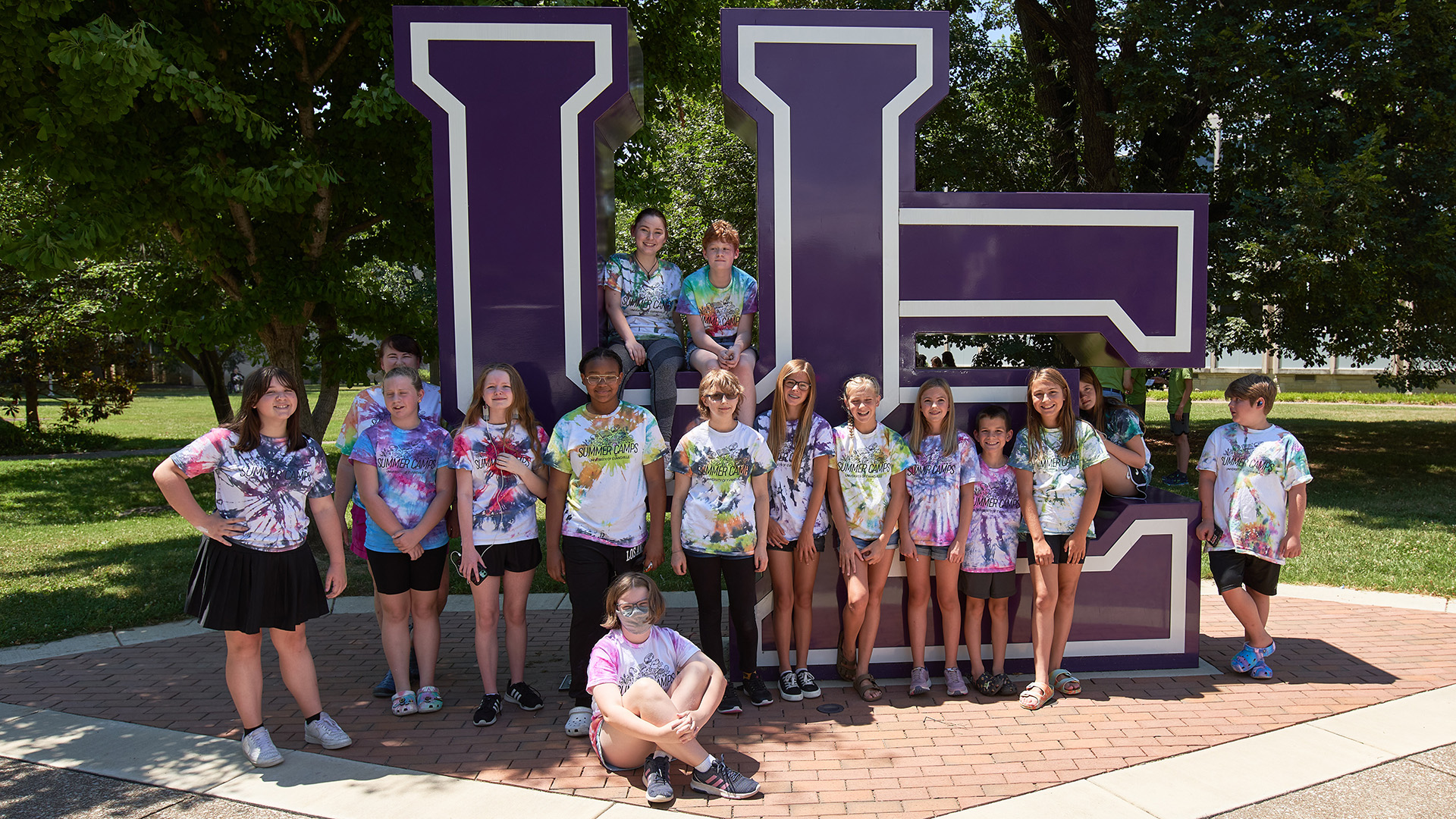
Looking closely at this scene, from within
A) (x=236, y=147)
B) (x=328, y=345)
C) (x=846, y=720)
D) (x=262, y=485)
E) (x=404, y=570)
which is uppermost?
(x=236, y=147)

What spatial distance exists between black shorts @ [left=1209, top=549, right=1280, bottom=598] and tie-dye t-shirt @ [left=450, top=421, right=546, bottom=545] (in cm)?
377

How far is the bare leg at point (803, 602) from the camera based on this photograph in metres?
4.51

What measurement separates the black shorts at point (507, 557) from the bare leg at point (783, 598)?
1.21 m

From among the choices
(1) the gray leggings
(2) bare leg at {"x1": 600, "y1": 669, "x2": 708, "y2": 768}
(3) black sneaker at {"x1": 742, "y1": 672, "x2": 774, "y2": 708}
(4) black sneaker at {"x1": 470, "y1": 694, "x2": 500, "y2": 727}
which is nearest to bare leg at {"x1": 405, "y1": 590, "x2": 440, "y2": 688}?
(4) black sneaker at {"x1": 470, "y1": 694, "x2": 500, "y2": 727}

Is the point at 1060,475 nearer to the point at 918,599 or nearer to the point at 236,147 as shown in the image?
the point at 918,599

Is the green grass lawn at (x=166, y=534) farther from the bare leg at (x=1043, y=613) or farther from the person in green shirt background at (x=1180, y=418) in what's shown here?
the bare leg at (x=1043, y=613)

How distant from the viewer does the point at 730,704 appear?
4.38 metres

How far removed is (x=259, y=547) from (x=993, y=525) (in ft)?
11.7

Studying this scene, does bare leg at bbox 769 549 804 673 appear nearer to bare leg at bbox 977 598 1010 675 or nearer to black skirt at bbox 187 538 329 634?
bare leg at bbox 977 598 1010 675

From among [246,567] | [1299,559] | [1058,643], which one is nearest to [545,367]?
[246,567]

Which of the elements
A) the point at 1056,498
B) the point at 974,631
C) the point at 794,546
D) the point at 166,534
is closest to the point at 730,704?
the point at 794,546

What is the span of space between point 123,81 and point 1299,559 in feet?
31.3

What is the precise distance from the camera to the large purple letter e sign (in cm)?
481

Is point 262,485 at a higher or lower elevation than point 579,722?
higher
